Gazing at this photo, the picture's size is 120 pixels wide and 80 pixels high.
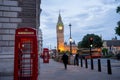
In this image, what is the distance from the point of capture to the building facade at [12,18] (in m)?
17.2

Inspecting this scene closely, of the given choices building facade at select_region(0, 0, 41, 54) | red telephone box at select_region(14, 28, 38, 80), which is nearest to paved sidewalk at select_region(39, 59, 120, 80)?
building facade at select_region(0, 0, 41, 54)

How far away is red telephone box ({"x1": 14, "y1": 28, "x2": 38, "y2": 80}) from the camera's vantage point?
12.3 metres

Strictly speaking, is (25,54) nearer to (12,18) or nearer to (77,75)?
(12,18)

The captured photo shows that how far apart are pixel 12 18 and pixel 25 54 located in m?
5.39

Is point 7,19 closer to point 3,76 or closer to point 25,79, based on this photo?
point 3,76

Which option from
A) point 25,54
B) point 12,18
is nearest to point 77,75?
point 12,18

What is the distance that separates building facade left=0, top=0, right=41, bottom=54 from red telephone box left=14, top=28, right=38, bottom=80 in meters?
4.60

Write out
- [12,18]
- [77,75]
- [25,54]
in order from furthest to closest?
[77,75], [12,18], [25,54]

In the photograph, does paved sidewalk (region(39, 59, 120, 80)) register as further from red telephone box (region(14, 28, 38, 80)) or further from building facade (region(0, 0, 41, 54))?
red telephone box (region(14, 28, 38, 80))

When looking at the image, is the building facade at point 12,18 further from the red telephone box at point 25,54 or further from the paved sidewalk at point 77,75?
the red telephone box at point 25,54

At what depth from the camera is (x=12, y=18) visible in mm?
17531

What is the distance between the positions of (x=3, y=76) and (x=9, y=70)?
54 cm

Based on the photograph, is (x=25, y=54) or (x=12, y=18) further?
(x=12, y=18)

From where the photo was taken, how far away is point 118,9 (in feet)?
66.3
